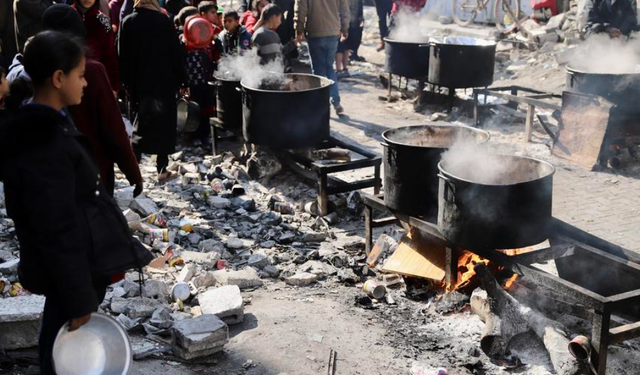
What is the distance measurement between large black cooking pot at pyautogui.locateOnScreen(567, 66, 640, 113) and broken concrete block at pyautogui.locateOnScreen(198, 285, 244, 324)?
495 cm

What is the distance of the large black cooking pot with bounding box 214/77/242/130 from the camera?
9.05 m

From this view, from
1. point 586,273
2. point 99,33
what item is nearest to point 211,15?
point 99,33

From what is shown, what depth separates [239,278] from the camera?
19.2 feet

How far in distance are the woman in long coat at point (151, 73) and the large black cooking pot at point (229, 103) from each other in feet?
3.59

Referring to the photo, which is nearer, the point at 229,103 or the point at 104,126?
the point at 104,126

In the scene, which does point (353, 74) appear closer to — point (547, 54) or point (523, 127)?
point (547, 54)

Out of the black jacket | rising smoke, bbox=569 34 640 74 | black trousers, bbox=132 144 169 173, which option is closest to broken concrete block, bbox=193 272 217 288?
the black jacket

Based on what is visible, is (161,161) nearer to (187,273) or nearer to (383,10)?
(187,273)

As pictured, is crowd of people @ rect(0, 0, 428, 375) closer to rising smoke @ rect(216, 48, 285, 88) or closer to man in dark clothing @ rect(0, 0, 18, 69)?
man in dark clothing @ rect(0, 0, 18, 69)

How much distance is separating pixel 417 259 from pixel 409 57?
632 centimetres

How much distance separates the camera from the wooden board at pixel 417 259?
18.3ft

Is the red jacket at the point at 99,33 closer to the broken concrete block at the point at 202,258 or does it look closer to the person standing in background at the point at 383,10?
the broken concrete block at the point at 202,258

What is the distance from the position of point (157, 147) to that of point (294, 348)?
3.91 m

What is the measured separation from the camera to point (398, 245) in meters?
6.13
